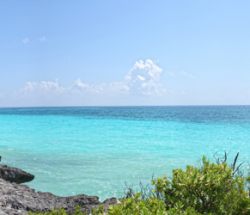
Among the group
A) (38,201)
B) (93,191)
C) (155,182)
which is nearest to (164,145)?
(93,191)

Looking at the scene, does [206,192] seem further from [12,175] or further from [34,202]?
[12,175]

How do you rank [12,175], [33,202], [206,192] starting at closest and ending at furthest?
[206,192] < [33,202] < [12,175]

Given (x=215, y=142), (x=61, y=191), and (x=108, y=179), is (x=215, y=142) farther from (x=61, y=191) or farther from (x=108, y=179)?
(x=61, y=191)

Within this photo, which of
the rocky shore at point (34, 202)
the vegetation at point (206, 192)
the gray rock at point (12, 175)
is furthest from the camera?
the gray rock at point (12, 175)

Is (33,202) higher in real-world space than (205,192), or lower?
lower

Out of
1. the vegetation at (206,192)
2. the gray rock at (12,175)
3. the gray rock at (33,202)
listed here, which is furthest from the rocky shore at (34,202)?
the vegetation at (206,192)

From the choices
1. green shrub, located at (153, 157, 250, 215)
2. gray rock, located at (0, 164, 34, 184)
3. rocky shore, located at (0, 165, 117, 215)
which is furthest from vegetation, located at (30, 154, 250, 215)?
gray rock, located at (0, 164, 34, 184)

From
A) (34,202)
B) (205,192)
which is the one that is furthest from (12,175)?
(205,192)

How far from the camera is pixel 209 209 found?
179 inches

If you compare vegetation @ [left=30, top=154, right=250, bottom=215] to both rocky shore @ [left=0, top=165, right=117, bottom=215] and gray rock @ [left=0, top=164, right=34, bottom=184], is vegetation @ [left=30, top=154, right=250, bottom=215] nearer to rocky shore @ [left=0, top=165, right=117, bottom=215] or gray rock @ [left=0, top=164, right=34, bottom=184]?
rocky shore @ [left=0, top=165, right=117, bottom=215]

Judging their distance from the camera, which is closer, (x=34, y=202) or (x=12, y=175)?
(x=34, y=202)

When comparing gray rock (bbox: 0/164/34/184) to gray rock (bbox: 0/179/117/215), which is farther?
gray rock (bbox: 0/164/34/184)

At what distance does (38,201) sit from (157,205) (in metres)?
5.90

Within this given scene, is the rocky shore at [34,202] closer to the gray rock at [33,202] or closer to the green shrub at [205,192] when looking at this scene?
the gray rock at [33,202]
